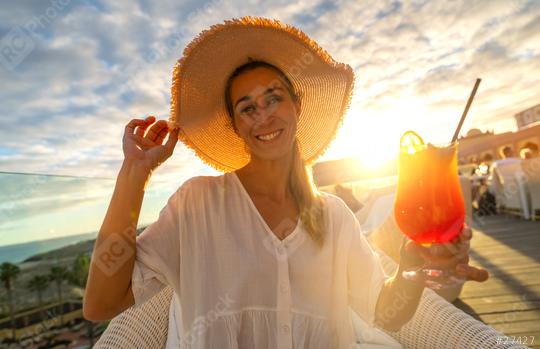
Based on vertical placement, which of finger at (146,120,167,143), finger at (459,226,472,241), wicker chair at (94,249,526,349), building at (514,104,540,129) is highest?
building at (514,104,540,129)

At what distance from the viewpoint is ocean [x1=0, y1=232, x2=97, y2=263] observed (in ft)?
5.74

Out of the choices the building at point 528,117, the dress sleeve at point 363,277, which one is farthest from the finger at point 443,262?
the building at point 528,117

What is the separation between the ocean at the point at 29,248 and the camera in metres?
1.75

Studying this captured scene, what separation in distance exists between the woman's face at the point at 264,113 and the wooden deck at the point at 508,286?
2077mm

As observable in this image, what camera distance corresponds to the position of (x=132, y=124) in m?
1.27

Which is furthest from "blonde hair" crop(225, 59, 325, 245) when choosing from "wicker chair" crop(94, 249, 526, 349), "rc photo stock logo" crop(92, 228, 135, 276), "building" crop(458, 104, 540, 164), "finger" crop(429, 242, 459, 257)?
"building" crop(458, 104, 540, 164)

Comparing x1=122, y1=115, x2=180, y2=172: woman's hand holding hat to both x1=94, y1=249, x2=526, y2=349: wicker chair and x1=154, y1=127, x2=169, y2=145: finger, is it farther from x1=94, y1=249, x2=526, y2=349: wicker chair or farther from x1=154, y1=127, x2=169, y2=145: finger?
x1=94, y1=249, x2=526, y2=349: wicker chair

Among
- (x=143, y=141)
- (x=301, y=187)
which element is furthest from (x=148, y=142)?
(x=301, y=187)

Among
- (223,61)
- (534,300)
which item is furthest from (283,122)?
(534,300)

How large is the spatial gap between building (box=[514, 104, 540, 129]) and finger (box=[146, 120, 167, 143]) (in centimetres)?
1663

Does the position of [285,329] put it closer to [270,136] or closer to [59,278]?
[270,136]

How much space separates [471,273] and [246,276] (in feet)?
2.64

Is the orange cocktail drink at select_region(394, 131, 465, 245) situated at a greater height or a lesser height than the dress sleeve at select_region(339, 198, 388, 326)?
greater

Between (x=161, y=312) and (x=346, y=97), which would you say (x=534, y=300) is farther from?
(x=161, y=312)
